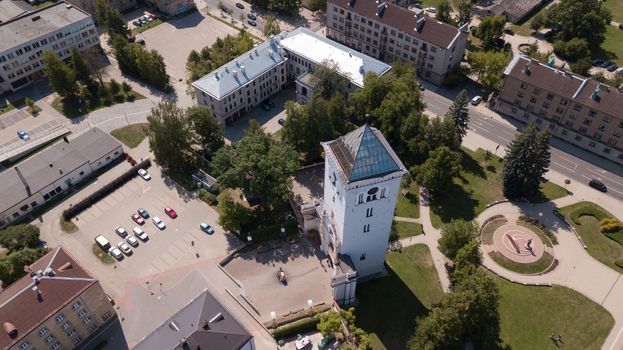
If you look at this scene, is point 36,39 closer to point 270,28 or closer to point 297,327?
point 270,28

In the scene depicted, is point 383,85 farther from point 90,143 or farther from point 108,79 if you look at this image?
point 108,79

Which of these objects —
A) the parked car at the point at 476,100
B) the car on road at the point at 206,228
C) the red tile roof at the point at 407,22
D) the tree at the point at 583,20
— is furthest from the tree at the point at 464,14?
the car on road at the point at 206,228

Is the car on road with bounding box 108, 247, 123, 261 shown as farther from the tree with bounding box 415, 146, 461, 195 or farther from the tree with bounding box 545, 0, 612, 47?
the tree with bounding box 545, 0, 612, 47

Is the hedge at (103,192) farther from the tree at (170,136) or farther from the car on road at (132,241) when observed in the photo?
the car on road at (132,241)

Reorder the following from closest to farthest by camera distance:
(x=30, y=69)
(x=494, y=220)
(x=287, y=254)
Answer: (x=287, y=254), (x=494, y=220), (x=30, y=69)

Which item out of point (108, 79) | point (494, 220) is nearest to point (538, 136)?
point (494, 220)

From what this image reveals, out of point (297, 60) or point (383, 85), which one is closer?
point (383, 85)
